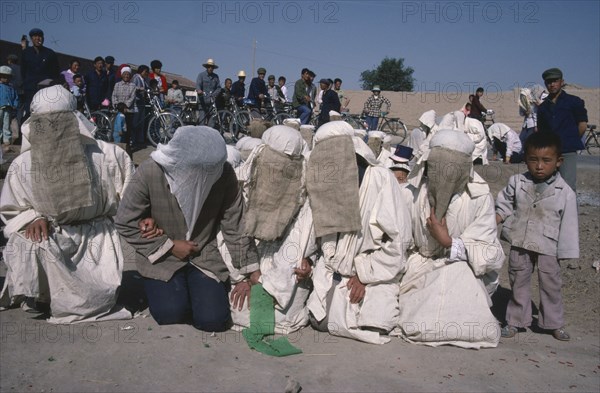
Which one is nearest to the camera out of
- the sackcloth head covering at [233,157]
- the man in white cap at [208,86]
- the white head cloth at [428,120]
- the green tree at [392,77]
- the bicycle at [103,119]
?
the sackcloth head covering at [233,157]

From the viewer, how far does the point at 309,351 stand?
3.25 metres

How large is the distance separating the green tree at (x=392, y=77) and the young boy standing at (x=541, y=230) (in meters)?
44.7

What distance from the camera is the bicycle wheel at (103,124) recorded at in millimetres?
9930

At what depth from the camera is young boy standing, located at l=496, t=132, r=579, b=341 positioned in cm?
356

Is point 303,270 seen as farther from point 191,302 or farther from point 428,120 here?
point 428,120

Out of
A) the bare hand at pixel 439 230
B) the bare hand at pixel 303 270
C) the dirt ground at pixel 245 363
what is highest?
the bare hand at pixel 439 230

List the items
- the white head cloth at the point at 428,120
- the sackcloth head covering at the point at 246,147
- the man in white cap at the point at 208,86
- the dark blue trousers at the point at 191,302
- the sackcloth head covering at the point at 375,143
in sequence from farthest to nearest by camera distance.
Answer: the man in white cap at the point at 208,86, the white head cloth at the point at 428,120, the sackcloth head covering at the point at 375,143, the sackcloth head covering at the point at 246,147, the dark blue trousers at the point at 191,302

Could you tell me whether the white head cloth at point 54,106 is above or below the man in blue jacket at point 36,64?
below

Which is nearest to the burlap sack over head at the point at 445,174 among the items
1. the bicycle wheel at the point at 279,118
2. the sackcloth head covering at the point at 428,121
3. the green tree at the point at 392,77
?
the sackcloth head covering at the point at 428,121

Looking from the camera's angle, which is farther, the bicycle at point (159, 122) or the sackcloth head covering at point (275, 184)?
the bicycle at point (159, 122)

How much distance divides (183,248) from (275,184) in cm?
72

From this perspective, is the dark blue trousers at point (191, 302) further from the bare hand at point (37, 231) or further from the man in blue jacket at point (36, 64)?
the man in blue jacket at point (36, 64)

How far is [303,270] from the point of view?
3490 millimetres

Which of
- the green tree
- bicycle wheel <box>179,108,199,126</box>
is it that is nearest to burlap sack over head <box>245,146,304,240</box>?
bicycle wheel <box>179,108,199,126</box>
